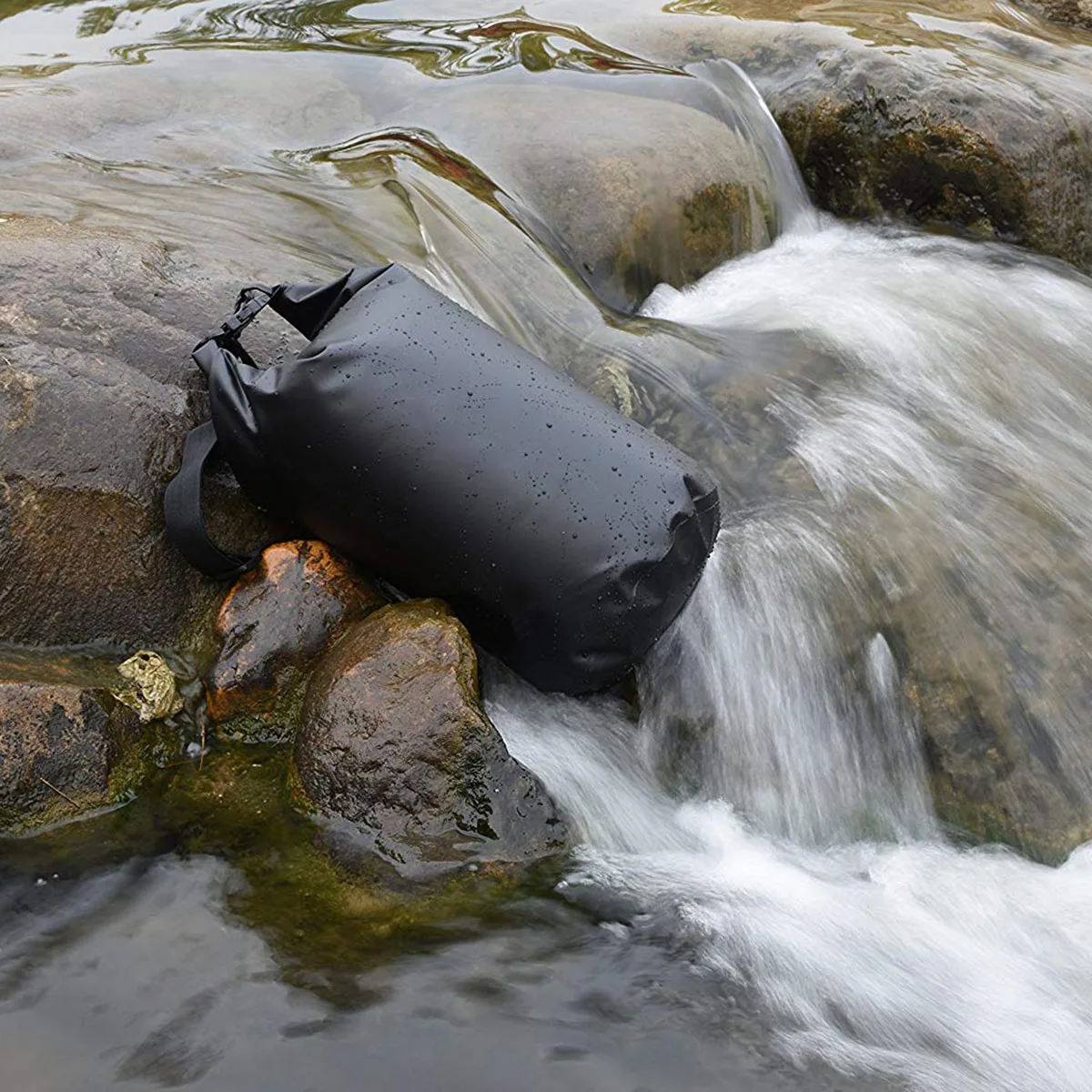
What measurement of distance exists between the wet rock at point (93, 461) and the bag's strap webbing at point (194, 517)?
0.13 m

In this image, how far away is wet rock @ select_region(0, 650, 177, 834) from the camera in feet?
10.8

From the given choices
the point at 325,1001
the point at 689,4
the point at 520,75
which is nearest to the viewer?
the point at 325,1001

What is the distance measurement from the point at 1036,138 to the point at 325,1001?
579cm

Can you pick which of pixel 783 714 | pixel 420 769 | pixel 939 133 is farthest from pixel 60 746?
pixel 939 133

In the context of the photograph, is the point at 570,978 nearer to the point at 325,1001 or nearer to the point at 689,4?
the point at 325,1001

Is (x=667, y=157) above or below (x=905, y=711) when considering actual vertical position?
above

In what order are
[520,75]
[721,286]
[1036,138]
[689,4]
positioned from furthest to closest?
1. [689,4]
2. [520,75]
3. [1036,138]
4. [721,286]

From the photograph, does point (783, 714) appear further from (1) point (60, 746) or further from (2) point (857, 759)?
(1) point (60, 746)

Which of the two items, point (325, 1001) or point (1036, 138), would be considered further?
point (1036, 138)

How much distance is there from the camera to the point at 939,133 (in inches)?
255

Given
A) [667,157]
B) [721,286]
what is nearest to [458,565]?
[721,286]

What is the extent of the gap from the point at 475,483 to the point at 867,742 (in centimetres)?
154

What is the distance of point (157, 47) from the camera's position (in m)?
7.34

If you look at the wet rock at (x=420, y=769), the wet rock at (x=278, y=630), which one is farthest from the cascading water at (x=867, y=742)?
the wet rock at (x=278, y=630)
